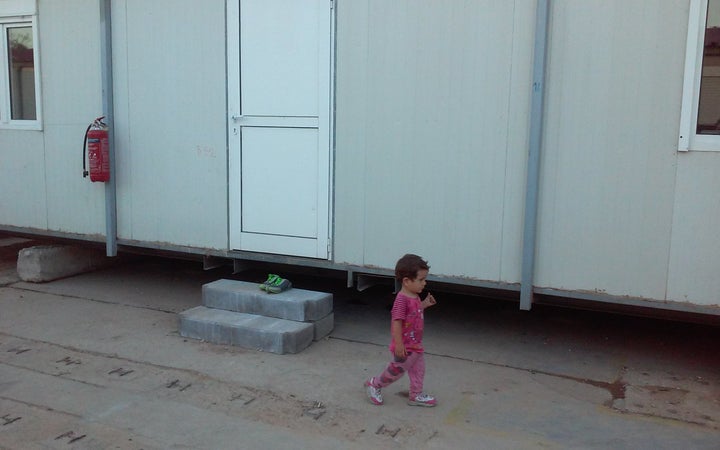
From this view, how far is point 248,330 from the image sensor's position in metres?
5.31

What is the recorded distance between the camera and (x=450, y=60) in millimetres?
5176

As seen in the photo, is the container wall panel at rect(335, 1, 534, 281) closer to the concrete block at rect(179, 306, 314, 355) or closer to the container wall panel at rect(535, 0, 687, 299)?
the container wall panel at rect(535, 0, 687, 299)

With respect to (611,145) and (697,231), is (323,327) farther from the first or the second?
(697,231)

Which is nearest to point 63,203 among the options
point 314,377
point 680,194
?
point 314,377

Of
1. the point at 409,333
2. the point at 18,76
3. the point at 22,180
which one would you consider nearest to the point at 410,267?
the point at 409,333

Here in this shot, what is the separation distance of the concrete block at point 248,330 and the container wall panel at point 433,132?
83 centimetres

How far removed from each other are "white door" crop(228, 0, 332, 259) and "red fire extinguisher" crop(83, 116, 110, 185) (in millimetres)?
1365

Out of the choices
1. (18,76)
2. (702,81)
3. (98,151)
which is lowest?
(98,151)

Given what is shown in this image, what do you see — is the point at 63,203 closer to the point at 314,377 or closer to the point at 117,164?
the point at 117,164

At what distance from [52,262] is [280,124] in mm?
3255

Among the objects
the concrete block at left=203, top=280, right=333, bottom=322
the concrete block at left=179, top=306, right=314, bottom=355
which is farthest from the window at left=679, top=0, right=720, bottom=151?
the concrete block at left=179, top=306, right=314, bottom=355

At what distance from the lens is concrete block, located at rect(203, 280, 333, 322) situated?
5445mm

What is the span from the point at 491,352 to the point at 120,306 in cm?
354

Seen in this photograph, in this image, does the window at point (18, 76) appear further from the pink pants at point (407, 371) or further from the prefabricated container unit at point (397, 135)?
the pink pants at point (407, 371)
